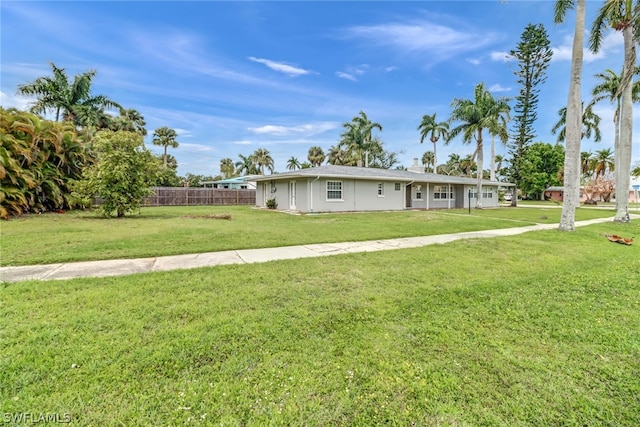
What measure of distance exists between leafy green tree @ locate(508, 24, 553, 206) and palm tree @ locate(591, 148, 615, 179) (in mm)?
15491

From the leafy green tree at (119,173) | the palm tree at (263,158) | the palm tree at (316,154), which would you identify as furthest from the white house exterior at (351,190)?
the palm tree at (263,158)

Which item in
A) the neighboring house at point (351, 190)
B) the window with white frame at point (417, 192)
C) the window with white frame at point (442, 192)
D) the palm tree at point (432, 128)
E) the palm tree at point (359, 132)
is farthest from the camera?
the palm tree at point (359, 132)

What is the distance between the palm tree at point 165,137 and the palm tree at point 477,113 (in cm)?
3546

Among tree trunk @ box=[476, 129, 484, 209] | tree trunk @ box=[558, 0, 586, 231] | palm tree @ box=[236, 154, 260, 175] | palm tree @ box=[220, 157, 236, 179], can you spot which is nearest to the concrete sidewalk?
tree trunk @ box=[558, 0, 586, 231]

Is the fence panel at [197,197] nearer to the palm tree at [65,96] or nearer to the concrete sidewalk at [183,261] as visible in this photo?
the palm tree at [65,96]

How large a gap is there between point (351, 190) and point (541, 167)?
129 ft

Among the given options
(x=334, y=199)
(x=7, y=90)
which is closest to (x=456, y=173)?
(x=334, y=199)

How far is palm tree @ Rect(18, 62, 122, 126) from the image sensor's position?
19.6m

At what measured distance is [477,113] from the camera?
2238 cm

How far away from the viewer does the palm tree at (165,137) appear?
132 ft

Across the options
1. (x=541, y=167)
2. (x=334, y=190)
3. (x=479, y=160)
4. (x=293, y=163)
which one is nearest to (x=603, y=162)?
(x=541, y=167)

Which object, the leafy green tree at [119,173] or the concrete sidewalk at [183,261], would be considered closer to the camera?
the concrete sidewalk at [183,261]

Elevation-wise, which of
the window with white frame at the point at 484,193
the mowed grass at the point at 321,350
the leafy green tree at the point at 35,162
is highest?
the leafy green tree at the point at 35,162

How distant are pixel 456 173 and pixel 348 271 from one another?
2405 inches
